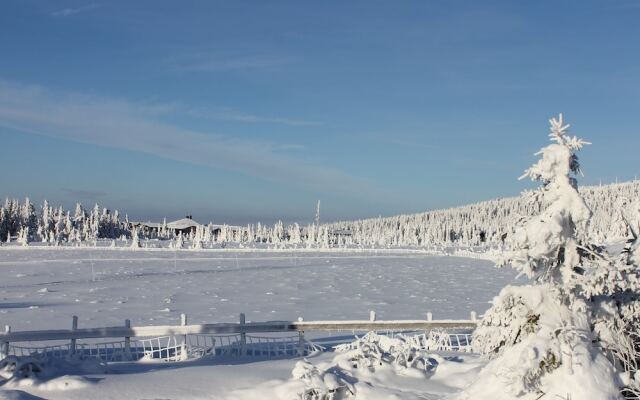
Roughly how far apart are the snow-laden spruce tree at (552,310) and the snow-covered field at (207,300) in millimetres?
3131

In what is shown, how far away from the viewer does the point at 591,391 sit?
6.87 metres

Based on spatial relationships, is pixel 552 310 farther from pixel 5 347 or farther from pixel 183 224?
pixel 183 224

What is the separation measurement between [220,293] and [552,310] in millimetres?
28848

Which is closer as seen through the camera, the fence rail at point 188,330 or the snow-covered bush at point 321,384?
the snow-covered bush at point 321,384

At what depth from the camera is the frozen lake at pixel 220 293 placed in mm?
25797

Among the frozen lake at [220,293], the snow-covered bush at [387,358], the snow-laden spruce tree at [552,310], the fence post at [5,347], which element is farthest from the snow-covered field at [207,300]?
the snow-laden spruce tree at [552,310]

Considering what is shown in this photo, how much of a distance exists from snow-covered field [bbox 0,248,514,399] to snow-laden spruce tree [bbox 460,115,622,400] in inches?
123

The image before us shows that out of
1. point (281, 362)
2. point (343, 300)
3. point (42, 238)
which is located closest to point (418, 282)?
point (343, 300)

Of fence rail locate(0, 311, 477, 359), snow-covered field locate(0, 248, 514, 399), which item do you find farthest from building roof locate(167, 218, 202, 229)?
fence rail locate(0, 311, 477, 359)

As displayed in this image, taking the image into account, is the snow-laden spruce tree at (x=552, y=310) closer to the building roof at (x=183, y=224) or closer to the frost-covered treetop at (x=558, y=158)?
the frost-covered treetop at (x=558, y=158)

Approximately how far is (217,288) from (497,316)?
31.4 metres

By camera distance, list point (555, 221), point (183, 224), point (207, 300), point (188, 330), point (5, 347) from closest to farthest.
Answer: point (555, 221)
point (5, 347)
point (188, 330)
point (207, 300)
point (183, 224)

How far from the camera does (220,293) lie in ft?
114

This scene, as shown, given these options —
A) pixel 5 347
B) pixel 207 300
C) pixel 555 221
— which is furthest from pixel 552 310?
pixel 207 300
